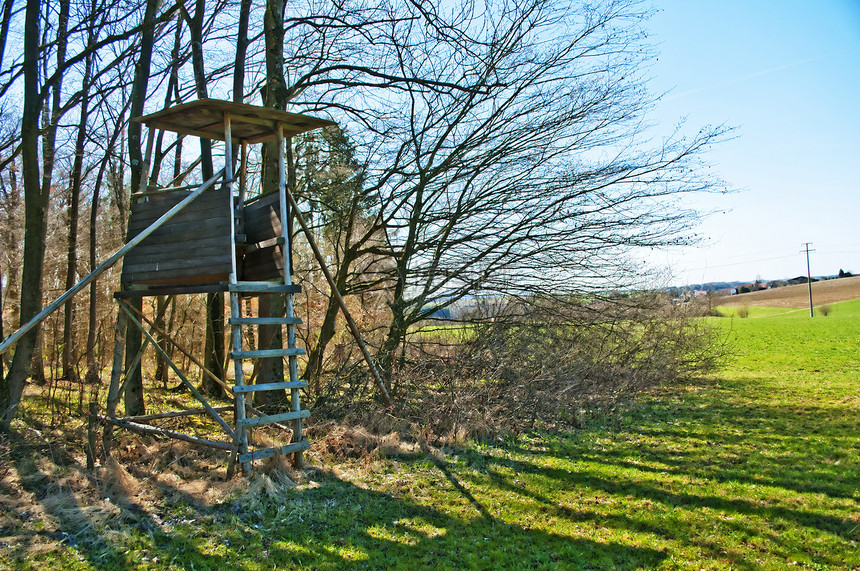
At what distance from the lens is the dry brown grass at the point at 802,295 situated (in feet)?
214

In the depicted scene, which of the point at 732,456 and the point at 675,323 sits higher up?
the point at 675,323

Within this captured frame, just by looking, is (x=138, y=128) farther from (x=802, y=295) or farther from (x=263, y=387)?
(x=802, y=295)

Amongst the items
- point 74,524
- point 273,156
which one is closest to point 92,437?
point 74,524

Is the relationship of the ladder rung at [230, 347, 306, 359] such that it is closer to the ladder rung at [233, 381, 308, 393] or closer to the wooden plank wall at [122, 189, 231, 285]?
the ladder rung at [233, 381, 308, 393]

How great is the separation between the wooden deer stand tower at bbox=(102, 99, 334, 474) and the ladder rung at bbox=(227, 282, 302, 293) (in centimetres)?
1

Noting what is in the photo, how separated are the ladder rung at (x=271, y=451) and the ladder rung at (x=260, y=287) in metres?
1.75

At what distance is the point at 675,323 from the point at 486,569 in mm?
13296

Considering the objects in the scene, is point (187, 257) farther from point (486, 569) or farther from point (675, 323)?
point (675, 323)

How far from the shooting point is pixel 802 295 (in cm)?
7012

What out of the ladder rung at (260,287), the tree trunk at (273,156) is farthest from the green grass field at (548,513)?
the tree trunk at (273,156)

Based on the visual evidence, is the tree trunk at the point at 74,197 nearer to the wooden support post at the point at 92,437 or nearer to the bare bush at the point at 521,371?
the wooden support post at the point at 92,437

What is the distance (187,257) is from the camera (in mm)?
6852

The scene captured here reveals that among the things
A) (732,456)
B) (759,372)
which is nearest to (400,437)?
(732,456)

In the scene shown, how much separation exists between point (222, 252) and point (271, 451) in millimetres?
2250
